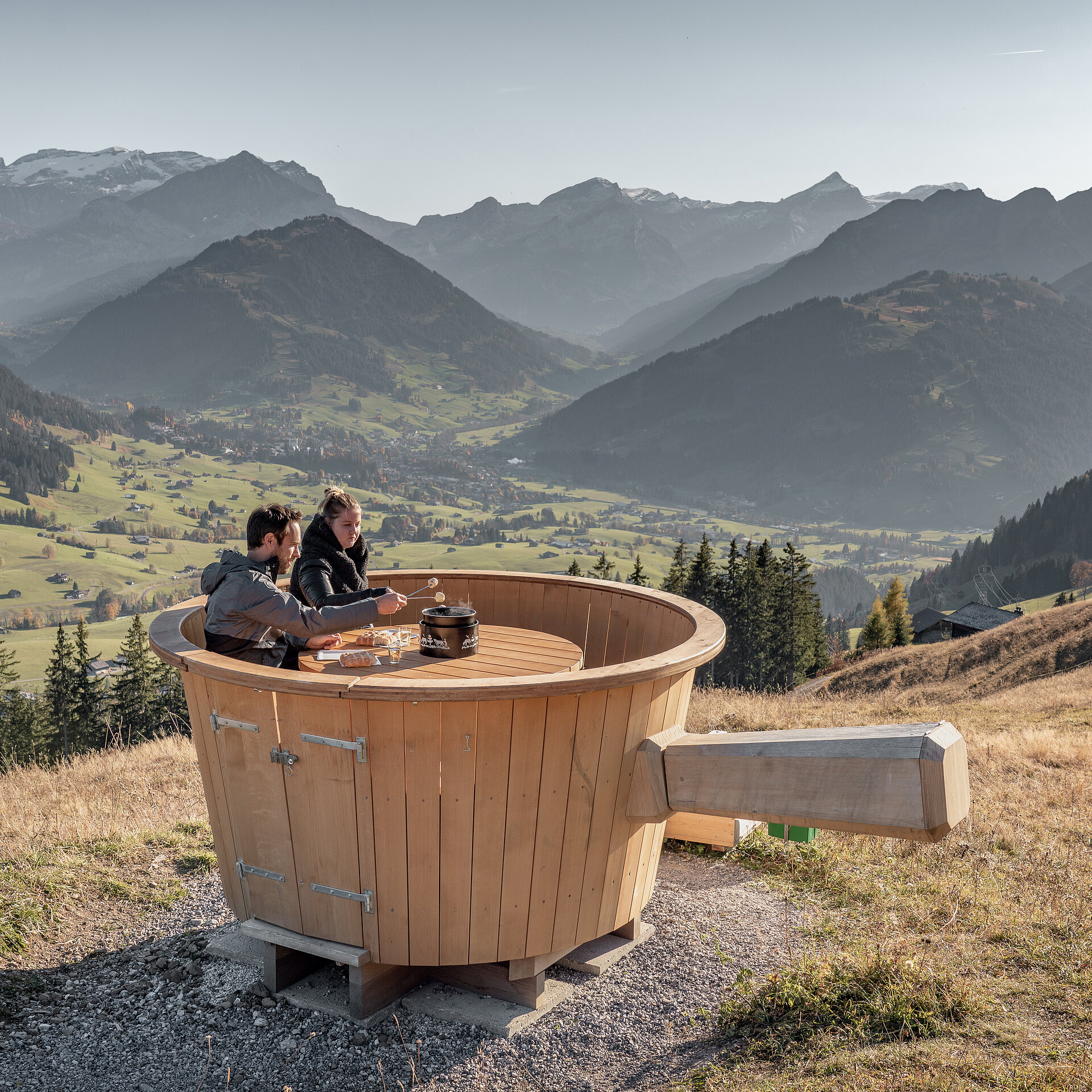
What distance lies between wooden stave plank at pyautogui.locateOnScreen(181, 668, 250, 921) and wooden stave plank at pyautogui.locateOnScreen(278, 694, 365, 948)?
0.48m

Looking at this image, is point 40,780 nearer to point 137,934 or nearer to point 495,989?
point 137,934

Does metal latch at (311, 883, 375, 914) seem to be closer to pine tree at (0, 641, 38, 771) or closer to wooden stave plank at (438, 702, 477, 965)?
wooden stave plank at (438, 702, 477, 965)

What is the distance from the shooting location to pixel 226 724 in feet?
12.1

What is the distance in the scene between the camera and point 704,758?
3621 millimetres

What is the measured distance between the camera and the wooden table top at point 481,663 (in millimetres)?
4066

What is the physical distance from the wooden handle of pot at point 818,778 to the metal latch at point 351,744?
123cm

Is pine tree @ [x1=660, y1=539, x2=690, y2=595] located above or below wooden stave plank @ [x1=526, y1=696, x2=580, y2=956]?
below

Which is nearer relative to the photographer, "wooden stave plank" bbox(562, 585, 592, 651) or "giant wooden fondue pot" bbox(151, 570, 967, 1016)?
"giant wooden fondue pot" bbox(151, 570, 967, 1016)

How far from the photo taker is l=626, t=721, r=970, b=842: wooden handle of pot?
3.01 meters

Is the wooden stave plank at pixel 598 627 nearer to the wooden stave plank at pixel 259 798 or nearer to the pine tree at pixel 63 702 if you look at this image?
the wooden stave plank at pixel 259 798

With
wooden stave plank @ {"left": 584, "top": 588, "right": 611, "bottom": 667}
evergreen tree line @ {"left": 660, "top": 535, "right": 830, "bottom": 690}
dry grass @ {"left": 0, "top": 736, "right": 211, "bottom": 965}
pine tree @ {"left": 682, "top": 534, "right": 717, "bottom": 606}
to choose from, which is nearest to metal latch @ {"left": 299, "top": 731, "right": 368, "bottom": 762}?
dry grass @ {"left": 0, "top": 736, "right": 211, "bottom": 965}

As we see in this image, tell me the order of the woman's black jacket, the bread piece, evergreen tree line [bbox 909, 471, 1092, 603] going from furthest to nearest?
evergreen tree line [bbox 909, 471, 1092, 603] → the woman's black jacket → the bread piece

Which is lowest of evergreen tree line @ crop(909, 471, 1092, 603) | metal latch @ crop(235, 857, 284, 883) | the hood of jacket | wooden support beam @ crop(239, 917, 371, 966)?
evergreen tree line @ crop(909, 471, 1092, 603)

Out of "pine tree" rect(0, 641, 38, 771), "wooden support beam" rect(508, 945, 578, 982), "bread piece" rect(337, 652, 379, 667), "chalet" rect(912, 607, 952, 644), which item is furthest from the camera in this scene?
"chalet" rect(912, 607, 952, 644)
